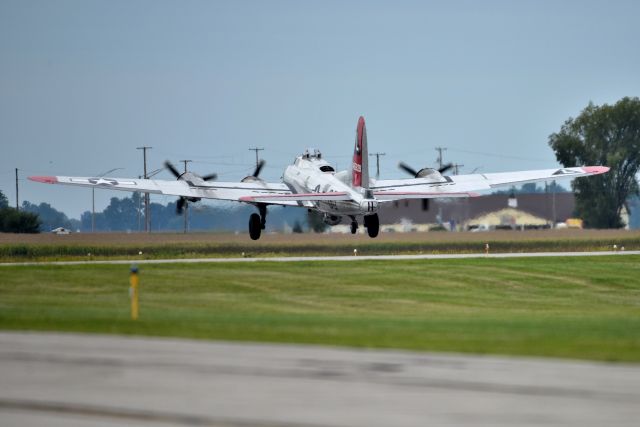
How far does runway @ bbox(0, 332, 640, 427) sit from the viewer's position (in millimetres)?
16484

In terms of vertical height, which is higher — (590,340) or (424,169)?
(424,169)

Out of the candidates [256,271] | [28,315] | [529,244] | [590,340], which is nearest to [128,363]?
[590,340]

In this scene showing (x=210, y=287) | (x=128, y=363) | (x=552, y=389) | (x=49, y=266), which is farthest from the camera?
(x=49, y=266)

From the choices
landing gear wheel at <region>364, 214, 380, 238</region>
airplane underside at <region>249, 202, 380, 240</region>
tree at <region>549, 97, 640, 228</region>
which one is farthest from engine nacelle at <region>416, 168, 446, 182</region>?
tree at <region>549, 97, 640, 228</region>

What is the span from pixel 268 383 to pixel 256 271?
4379cm

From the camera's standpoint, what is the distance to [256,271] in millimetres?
62812

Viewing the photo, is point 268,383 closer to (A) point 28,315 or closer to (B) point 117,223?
(A) point 28,315

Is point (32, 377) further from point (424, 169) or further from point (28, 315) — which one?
point (424, 169)

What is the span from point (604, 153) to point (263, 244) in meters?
84.2

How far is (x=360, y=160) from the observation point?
6731 centimetres

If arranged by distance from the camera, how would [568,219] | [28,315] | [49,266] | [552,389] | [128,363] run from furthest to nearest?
[568,219], [49,266], [28,315], [128,363], [552,389]

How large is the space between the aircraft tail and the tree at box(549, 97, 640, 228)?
9092cm

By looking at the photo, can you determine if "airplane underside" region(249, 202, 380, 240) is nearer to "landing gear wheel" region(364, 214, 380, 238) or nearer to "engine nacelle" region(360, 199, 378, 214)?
"landing gear wheel" region(364, 214, 380, 238)

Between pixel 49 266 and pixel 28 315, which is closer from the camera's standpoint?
pixel 28 315
